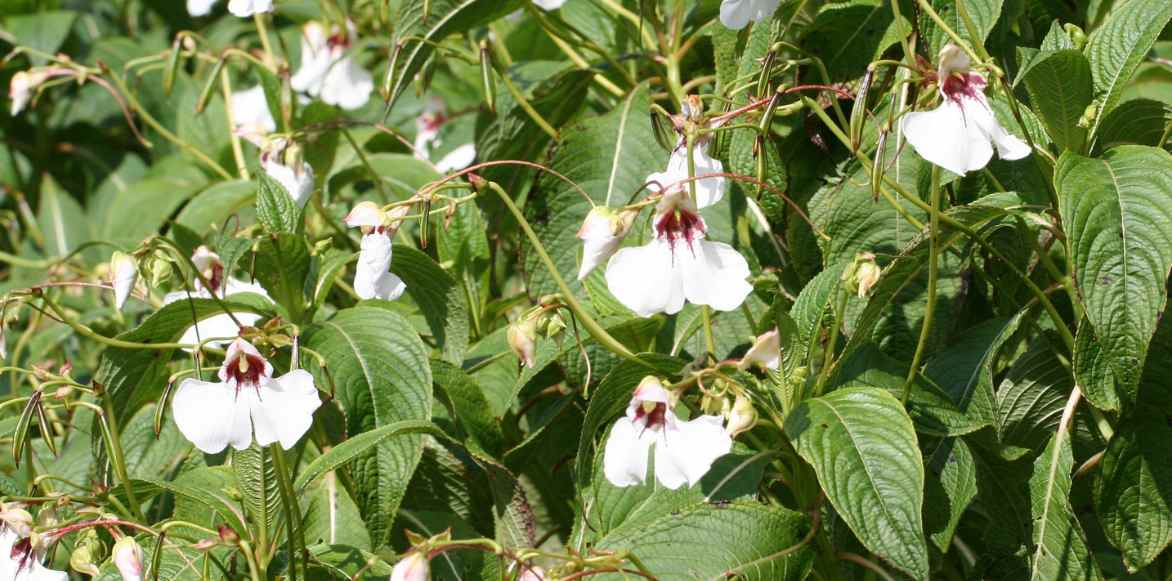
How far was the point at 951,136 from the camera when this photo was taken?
1173 mm

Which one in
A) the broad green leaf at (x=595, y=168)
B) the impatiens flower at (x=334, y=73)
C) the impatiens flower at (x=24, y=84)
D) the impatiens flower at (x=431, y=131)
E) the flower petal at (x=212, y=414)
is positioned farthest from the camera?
the impatiens flower at (x=334, y=73)

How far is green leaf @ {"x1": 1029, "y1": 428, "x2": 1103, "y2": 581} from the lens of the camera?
4.58ft

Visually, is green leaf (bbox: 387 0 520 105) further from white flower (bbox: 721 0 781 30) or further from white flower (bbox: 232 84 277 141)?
white flower (bbox: 232 84 277 141)

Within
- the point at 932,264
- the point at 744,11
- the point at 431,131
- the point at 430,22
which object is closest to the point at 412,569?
the point at 932,264

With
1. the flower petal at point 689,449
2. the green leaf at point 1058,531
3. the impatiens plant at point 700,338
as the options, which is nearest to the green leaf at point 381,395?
the impatiens plant at point 700,338

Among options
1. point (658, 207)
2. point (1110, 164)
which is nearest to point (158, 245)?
point (658, 207)

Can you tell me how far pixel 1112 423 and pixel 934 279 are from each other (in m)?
0.34

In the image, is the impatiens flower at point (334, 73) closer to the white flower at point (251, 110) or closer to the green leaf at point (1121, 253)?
the white flower at point (251, 110)

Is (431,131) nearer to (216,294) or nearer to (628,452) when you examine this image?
(216,294)

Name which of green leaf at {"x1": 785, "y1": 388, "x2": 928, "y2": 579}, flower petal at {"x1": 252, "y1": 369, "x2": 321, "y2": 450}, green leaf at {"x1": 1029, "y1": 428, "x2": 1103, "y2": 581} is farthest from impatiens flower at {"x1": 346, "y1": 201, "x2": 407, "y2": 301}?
green leaf at {"x1": 1029, "y1": 428, "x2": 1103, "y2": 581}

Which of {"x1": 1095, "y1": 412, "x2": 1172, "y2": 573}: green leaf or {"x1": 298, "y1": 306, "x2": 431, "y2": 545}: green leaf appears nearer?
{"x1": 1095, "y1": 412, "x2": 1172, "y2": 573}: green leaf

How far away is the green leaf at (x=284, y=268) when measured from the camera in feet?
5.52

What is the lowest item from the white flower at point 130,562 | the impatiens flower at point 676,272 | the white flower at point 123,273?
the white flower at point 130,562

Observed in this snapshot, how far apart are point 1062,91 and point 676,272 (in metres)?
0.50
